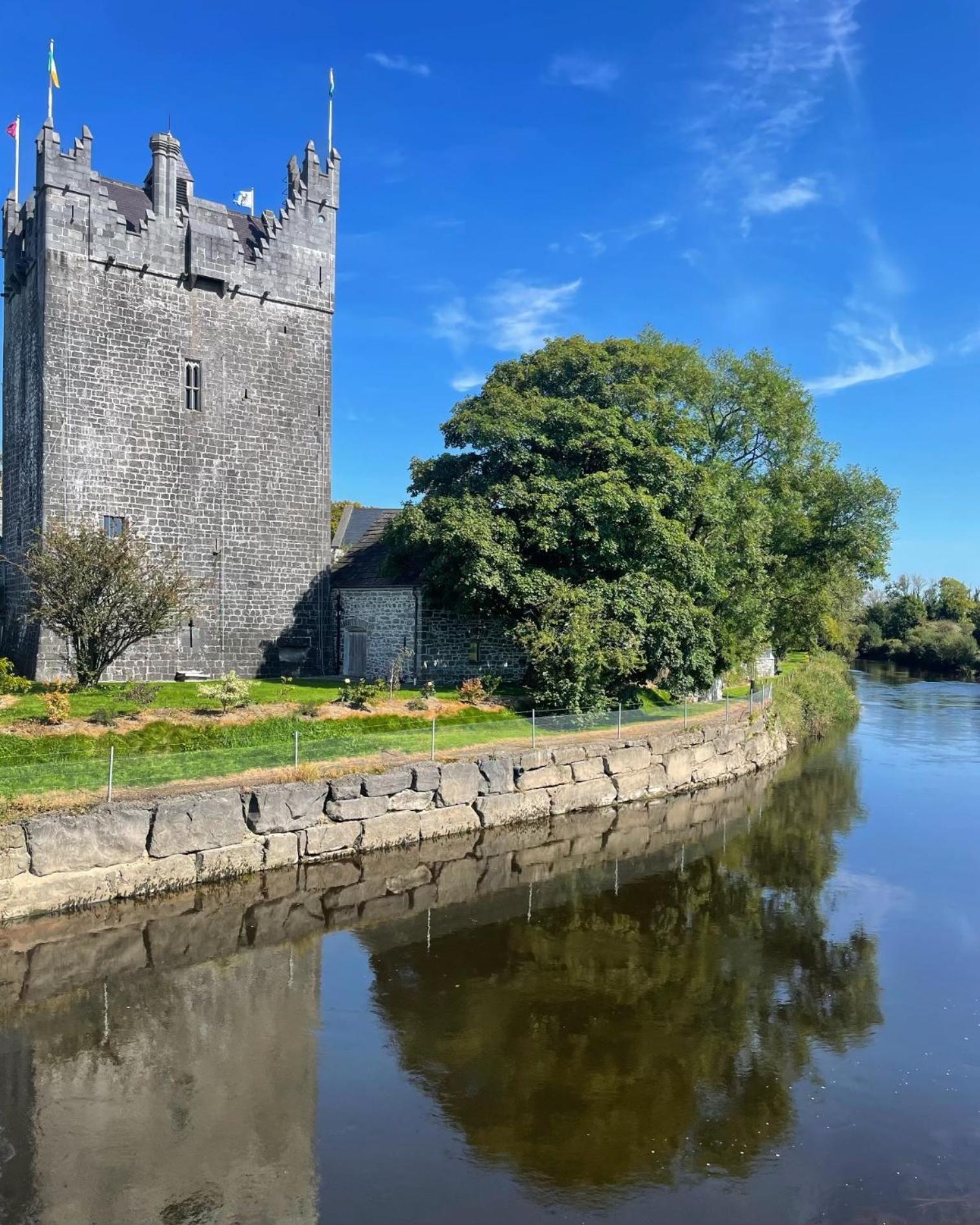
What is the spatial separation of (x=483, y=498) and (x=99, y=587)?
10.8m

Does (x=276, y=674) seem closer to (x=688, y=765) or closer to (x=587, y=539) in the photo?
(x=587, y=539)

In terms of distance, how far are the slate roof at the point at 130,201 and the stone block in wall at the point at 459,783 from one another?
1962 cm

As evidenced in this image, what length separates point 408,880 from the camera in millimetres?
15586

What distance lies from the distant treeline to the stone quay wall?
49685 millimetres

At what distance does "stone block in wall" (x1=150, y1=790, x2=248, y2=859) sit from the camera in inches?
541

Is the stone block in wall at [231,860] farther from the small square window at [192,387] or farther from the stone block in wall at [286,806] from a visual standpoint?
the small square window at [192,387]

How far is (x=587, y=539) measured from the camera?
25547mm

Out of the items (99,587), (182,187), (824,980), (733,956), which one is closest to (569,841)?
(733,956)

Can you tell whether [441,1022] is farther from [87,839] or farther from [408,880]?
[87,839]

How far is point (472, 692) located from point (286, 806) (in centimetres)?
985

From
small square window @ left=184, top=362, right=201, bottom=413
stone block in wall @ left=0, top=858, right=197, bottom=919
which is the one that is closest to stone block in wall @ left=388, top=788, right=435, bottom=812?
stone block in wall @ left=0, top=858, right=197, bottom=919

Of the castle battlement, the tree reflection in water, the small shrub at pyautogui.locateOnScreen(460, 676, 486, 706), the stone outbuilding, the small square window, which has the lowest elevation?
the tree reflection in water

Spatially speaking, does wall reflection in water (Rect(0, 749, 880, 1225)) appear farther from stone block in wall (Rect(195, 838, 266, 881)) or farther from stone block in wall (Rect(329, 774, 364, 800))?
stone block in wall (Rect(329, 774, 364, 800))

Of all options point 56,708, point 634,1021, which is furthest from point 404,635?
point 634,1021
